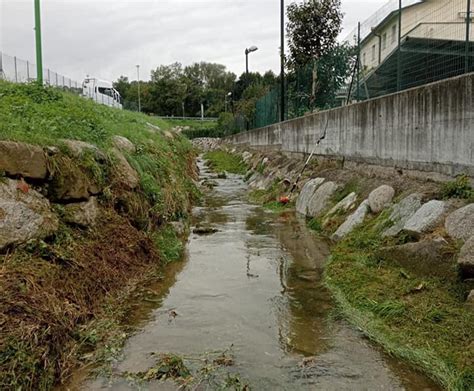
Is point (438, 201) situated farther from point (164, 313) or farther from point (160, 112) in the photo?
point (160, 112)

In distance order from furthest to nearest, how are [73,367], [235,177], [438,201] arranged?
[235,177], [438,201], [73,367]

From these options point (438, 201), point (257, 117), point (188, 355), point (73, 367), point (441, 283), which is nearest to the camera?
point (73, 367)

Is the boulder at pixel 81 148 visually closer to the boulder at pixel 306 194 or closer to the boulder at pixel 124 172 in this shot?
the boulder at pixel 124 172

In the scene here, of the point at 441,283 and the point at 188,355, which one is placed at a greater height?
the point at 441,283

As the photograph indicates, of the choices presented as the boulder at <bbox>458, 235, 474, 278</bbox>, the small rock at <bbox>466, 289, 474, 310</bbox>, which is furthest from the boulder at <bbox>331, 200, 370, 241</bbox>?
the small rock at <bbox>466, 289, 474, 310</bbox>

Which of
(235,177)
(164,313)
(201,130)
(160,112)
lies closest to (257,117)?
(235,177)

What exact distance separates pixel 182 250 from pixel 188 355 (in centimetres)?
357

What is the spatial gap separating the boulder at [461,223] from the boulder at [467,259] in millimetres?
384

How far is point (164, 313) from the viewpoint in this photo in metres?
4.71

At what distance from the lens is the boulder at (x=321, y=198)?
940 centimetres

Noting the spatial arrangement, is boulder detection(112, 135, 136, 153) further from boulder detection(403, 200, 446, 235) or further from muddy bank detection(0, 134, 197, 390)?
boulder detection(403, 200, 446, 235)

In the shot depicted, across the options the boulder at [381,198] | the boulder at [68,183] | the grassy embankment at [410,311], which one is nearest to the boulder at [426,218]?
the grassy embankment at [410,311]

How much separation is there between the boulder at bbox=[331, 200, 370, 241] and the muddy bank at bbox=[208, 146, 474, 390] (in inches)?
0.9

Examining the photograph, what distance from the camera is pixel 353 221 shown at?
24.2ft
